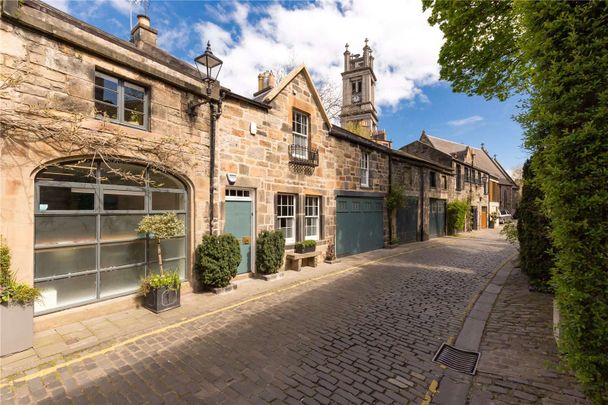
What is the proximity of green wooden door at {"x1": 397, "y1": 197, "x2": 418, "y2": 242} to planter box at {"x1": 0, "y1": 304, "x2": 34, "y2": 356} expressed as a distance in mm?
15953

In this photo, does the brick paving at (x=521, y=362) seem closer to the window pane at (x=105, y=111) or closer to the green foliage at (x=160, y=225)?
the green foliage at (x=160, y=225)

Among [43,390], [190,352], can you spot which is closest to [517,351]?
[190,352]

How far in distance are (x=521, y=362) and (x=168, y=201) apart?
7.92 meters

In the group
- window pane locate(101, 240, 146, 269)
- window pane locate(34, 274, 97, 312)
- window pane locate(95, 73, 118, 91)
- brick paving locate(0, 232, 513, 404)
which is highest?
window pane locate(95, 73, 118, 91)

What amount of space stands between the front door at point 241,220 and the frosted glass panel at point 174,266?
5.11ft

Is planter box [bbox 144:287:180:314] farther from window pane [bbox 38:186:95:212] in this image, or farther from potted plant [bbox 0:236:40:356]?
window pane [bbox 38:186:95:212]

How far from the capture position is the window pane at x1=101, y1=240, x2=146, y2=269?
6035 millimetres

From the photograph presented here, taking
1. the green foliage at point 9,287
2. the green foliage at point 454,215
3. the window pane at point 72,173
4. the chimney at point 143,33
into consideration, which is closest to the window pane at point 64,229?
the green foliage at point 9,287

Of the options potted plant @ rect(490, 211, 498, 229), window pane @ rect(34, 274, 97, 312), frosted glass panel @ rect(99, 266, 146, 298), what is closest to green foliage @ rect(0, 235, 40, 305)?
window pane @ rect(34, 274, 97, 312)

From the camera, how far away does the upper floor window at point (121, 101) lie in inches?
233

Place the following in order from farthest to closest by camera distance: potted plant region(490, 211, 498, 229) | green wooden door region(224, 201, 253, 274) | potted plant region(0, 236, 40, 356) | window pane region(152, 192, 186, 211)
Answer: potted plant region(490, 211, 498, 229)
green wooden door region(224, 201, 253, 274)
window pane region(152, 192, 186, 211)
potted plant region(0, 236, 40, 356)

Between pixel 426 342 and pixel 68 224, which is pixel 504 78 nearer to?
pixel 426 342

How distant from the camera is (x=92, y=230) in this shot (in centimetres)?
582

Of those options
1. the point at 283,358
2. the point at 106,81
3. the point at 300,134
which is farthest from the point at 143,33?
the point at 283,358
